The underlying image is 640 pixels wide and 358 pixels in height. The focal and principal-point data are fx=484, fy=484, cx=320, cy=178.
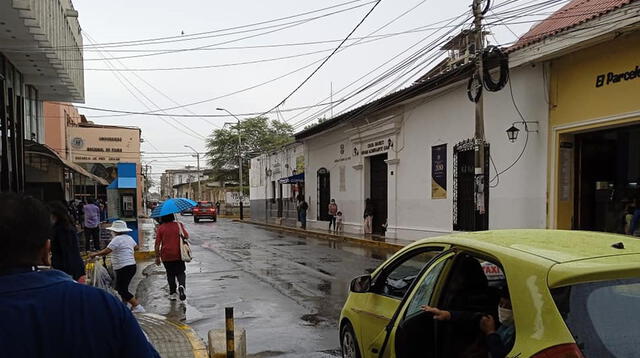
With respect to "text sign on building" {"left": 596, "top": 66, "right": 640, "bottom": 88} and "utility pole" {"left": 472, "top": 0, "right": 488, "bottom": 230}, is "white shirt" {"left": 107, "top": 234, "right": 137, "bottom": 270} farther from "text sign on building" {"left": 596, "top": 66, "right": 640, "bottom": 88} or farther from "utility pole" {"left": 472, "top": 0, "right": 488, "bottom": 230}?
"text sign on building" {"left": 596, "top": 66, "right": 640, "bottom": 88}

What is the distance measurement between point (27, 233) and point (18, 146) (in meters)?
6.35

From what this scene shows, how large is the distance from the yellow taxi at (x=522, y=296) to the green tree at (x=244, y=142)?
50.8m

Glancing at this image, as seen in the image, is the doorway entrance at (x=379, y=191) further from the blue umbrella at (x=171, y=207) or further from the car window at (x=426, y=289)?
the car window at (x=426, y=289)

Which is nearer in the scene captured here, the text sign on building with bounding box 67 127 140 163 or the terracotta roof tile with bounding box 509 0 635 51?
the terracotta roof tile with bounding box 509 0 635 51

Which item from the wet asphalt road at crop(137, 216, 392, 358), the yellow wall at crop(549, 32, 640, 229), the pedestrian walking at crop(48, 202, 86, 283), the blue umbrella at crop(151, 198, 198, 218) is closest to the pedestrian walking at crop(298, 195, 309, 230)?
the wet asphalt road at crop(137, 216, 392, 358)

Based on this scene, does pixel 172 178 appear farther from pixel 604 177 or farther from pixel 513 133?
pixel 604 177

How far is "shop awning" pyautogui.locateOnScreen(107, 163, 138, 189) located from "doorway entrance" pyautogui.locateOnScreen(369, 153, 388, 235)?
11.0 metres

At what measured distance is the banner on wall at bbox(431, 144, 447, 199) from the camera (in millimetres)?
17062

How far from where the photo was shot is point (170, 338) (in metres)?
5.95

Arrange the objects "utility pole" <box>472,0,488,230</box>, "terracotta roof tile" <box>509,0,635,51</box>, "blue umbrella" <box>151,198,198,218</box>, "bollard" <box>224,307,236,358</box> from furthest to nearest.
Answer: "utility pole" <box>472,0,488,230</box> < "terracotta roof tile" <box>509,0,635,51</box> < "blue umbrella" <box>151,198,198,218</box> < "bollard" <box>224,307,236,358</box>

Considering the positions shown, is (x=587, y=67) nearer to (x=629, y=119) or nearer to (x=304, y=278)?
(x=629, y=119)

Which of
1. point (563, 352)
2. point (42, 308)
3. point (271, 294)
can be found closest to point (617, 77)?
point (271, 294)

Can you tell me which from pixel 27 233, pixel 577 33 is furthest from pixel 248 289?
pixel 577 33

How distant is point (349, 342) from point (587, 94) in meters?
9.91
